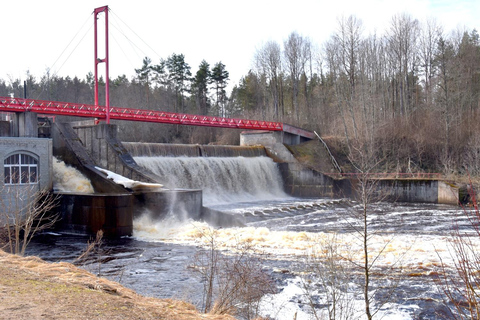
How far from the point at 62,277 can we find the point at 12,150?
1397cm

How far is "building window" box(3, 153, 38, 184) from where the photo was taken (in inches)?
770

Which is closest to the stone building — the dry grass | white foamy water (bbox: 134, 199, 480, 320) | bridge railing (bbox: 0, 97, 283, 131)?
bridge railing (bbox: 0, 97, 283, 131)

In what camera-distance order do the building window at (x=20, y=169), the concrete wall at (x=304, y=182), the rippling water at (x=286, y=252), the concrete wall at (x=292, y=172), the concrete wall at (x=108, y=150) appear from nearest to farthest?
the rippling water at (x=286, y=252) < the building window at (x=20, y=169) < the concrete wall at (x=108, y=150) < the concrete wall at (x=304, y=182) < the concrete wall at (x=292, y=172)

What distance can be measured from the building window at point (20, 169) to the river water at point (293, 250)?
129 inches

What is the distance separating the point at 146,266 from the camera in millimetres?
13203

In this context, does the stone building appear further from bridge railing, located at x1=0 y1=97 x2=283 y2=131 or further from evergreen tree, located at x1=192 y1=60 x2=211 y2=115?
evergreen tree, located at x1=192 y1=60 x2=211 y2=115

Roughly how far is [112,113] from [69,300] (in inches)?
959

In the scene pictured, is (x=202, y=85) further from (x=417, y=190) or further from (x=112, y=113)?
(x=417, y=190)

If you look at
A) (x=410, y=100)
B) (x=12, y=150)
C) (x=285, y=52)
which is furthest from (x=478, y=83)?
(x=12, y=150)

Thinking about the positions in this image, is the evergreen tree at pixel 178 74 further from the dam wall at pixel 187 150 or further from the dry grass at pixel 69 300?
the dry grass at pixel 69 300

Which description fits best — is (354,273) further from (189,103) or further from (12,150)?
(189,103)

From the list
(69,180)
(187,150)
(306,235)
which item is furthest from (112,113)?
(306,235)

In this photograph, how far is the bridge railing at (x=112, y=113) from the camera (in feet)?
79.0

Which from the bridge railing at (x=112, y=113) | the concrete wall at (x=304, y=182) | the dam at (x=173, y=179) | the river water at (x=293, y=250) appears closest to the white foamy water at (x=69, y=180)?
the dam at (x=173, y=179)
